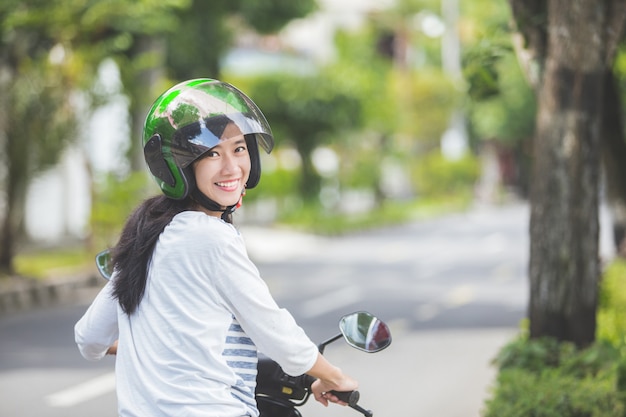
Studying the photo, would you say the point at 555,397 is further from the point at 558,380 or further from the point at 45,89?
the point at 45,89

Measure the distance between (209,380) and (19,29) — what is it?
14.8 metres

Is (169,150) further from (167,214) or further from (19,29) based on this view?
(19,29)

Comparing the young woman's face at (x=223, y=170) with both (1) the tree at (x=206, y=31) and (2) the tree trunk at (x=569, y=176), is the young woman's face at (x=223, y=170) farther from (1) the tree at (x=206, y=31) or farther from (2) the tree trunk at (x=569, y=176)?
(1) the tree at (x=206, y=31)

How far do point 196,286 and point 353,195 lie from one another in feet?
132

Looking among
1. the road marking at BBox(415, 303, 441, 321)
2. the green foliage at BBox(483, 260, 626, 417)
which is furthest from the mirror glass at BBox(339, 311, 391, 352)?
the road marking at BBox(415, 303, 441, 321)

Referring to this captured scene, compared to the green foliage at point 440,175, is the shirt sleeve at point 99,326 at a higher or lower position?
higher

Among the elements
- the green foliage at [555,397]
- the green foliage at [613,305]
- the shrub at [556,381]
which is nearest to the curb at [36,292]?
the green foliage at [613,305]

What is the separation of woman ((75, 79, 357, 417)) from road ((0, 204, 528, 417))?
195 inches

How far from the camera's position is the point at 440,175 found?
1911 inches

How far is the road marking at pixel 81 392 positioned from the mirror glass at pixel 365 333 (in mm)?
5748

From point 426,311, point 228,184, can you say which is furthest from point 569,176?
point 426,311

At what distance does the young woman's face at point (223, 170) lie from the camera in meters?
2.61

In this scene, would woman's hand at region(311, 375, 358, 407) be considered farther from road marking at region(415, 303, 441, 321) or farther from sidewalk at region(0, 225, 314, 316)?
sidewalk at region(0, 225, 314, 316)

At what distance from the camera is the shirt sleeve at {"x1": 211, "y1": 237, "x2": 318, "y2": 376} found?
2.46 meters
